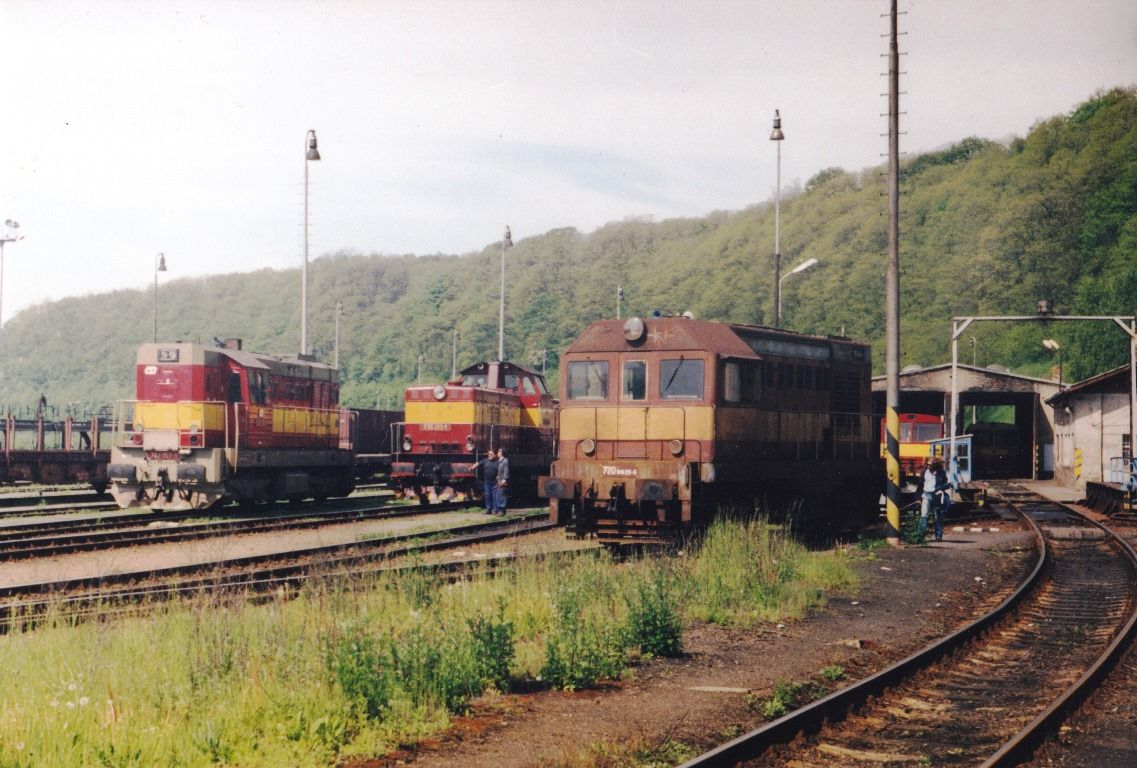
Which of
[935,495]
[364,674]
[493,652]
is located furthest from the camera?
[935,495]

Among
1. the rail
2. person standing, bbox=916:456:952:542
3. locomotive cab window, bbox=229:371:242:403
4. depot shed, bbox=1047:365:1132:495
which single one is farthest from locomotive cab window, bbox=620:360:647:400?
depot shed, bbox=1047:365:1132:495

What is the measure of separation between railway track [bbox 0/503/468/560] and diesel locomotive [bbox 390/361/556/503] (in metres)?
1.04

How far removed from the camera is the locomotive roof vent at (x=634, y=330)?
677 inches

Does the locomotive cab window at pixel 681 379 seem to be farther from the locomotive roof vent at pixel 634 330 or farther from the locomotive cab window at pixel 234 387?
the locomotive cab window at pixel 234 387

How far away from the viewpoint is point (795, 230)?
134 metres

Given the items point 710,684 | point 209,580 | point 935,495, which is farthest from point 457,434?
point 710,684

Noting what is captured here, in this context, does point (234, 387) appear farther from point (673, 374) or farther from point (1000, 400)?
point (1000, 400)

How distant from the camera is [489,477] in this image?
1013 inches

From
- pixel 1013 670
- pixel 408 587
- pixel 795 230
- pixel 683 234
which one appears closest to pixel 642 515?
pixel 408 587

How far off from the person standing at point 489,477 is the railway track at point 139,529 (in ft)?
5.03

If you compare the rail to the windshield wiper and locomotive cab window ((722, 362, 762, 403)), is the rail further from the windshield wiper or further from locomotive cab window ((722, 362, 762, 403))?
the windshield wiper

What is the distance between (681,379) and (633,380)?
0.82 metres

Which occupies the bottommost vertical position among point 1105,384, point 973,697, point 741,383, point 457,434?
point 973,697

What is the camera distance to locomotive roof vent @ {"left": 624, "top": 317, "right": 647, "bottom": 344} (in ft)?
56.4
